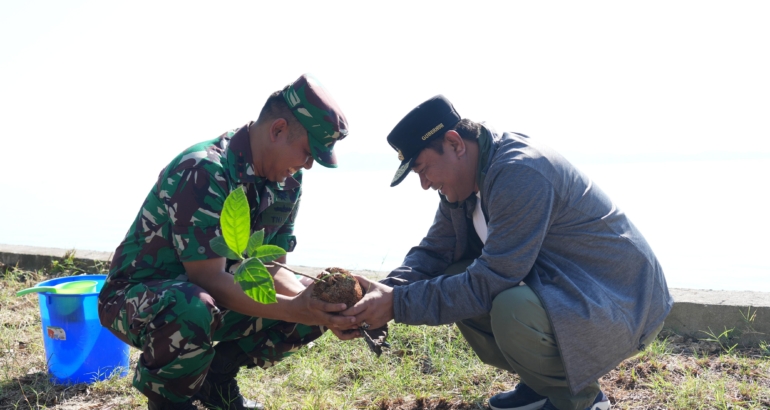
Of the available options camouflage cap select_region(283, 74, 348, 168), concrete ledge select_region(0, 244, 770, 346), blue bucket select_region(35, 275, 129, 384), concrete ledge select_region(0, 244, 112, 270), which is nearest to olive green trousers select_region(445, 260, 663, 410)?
camouflage cap select_region(283, 74, 348, 168)

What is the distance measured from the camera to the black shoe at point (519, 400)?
8.28 feet

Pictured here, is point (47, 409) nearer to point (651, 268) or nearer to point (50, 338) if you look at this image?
point (50, 338)

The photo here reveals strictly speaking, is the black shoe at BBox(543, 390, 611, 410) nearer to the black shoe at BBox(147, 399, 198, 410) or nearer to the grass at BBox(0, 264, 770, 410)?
the grass at BBox(0, 264, 770, 410)

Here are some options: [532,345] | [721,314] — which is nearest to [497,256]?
[532,345]

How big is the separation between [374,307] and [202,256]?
63 centimetres

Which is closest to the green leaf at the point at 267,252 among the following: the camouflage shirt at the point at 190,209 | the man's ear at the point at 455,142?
the camouflage shirt at the point at 190,209

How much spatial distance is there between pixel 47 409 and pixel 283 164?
1452 millimetres

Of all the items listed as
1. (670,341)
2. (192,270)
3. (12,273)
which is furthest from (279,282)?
(12,273)

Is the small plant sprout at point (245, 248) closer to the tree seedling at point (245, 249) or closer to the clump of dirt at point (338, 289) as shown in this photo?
the tree seedling at point (245, 249)

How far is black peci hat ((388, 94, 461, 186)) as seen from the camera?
243cm

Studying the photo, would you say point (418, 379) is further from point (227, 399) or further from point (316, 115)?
point (316, 115)

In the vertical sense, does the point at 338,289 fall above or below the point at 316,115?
below

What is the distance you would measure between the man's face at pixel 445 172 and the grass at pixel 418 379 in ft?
2.85

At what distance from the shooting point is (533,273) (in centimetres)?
234
